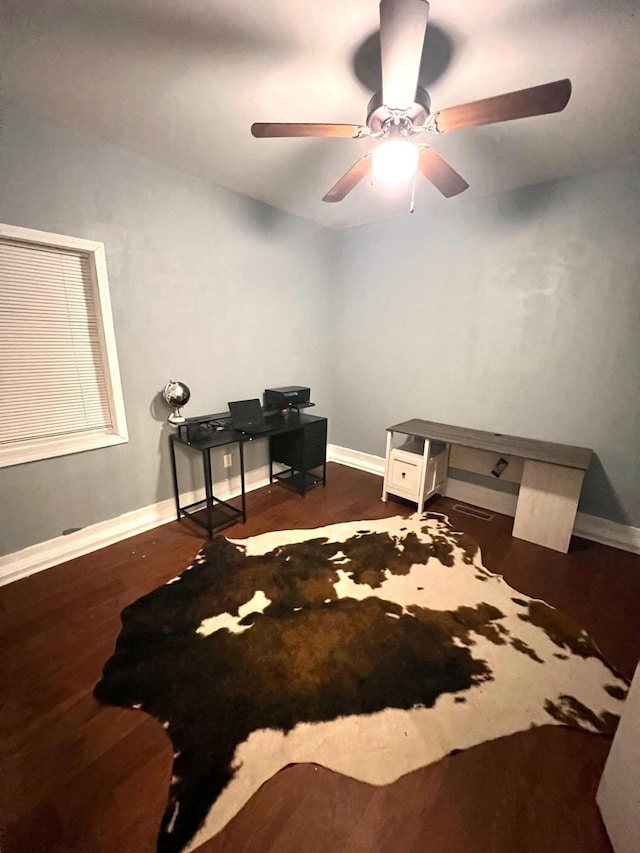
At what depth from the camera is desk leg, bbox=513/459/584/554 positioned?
2.30 meters

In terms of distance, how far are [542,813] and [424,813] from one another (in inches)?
15.0

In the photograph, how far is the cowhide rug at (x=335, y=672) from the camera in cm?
121

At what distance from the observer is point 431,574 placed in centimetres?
213

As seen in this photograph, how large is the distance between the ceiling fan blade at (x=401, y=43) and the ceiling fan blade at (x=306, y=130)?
0.18 m

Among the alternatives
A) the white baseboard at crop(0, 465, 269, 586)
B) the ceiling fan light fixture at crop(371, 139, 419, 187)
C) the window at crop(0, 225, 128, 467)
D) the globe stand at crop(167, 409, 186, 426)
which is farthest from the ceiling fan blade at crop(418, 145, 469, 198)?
the white baseboard at crop(0, 465, 269, 586)

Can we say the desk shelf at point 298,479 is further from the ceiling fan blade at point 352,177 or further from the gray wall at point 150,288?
the ceiling fan blade at point 352,177

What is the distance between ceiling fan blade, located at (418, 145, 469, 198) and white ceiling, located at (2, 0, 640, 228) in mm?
269

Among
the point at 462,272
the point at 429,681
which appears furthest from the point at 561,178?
the point at 429,681

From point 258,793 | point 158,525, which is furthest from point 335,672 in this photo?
point 158,525

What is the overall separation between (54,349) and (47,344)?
44mm

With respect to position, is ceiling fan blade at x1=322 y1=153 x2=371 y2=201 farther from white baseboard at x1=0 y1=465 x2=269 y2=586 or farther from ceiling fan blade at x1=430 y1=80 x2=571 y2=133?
white baseboard at x1=0 y1=465 x2=269 y2=586

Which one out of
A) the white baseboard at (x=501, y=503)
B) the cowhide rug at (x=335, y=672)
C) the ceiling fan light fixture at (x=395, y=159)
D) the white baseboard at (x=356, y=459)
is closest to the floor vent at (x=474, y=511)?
the white baseboard at (x=501, y=503)

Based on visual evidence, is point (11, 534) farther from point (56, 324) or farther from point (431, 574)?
point (431, 574)

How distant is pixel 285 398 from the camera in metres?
3.12
